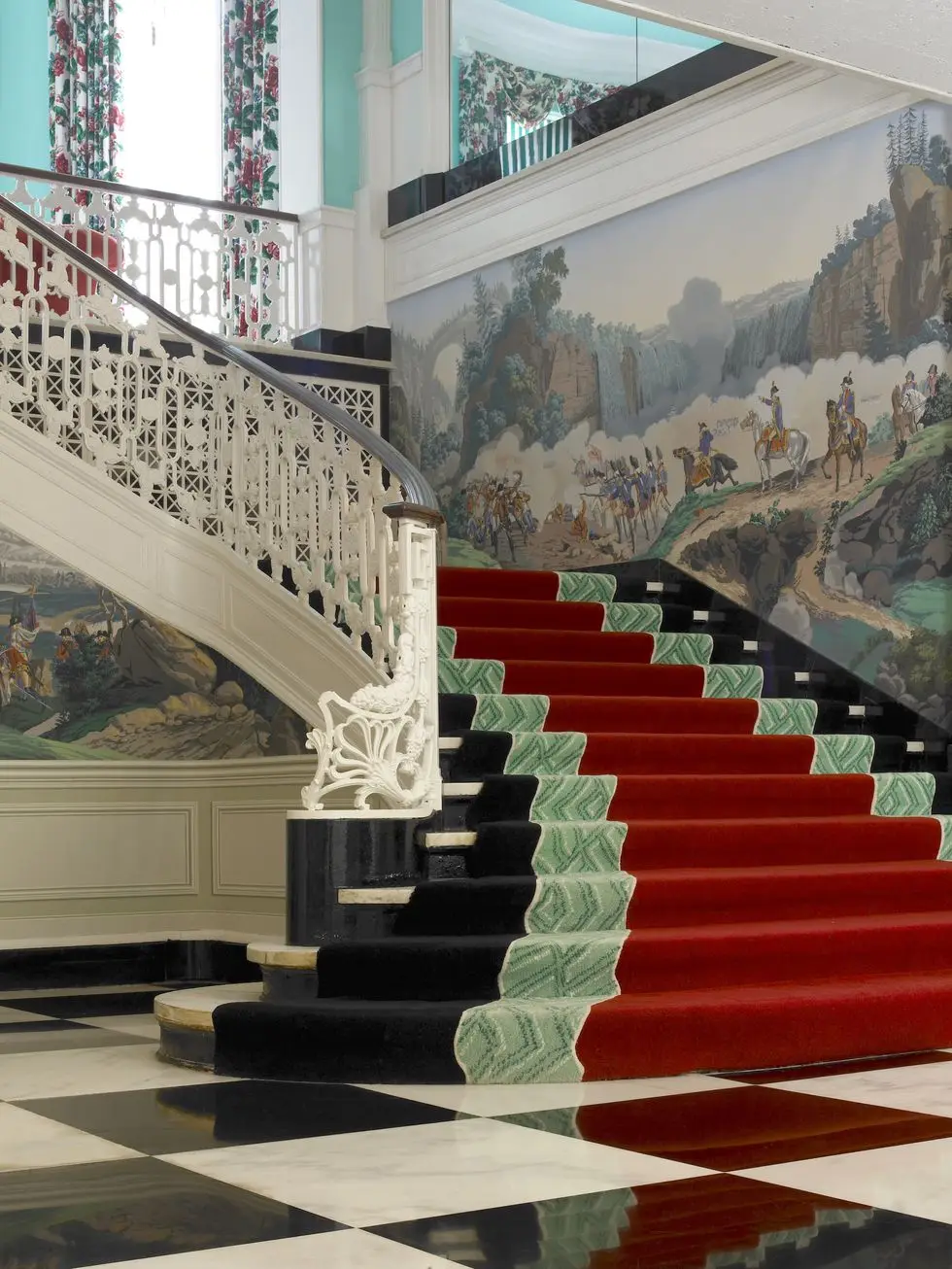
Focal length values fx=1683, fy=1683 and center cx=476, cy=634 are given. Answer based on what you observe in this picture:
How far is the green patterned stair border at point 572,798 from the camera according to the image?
5387 mm

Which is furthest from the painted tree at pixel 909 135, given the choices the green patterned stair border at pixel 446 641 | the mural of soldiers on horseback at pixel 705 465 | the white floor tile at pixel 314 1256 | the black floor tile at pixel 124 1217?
the white floor tile at pixel 314 1256

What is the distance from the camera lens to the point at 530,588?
806 centimetres

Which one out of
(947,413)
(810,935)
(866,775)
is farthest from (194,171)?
(810,935)

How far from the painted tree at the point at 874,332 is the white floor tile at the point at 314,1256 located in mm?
5533

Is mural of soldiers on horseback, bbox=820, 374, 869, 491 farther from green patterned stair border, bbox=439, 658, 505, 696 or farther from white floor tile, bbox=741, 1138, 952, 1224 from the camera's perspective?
white floor tile, bbox=741, 1138, 952, 1224

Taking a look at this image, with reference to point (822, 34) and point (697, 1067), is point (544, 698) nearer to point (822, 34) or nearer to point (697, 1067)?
point (697, 1067)

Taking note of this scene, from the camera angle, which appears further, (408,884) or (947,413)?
(947,413)

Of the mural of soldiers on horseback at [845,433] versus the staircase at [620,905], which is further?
the mural of soldiers on horseback at [845,433]

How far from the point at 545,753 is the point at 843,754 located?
1412mm

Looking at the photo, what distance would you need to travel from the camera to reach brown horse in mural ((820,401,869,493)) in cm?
735

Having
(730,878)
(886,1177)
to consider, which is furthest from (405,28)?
(886,1177)

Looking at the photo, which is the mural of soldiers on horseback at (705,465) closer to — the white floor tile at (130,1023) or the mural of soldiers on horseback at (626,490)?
the mural of soldiers on horseback at (626,490)

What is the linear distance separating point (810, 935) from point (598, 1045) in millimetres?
905

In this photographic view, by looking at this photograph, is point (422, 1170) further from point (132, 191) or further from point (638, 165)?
point (132, 191)
